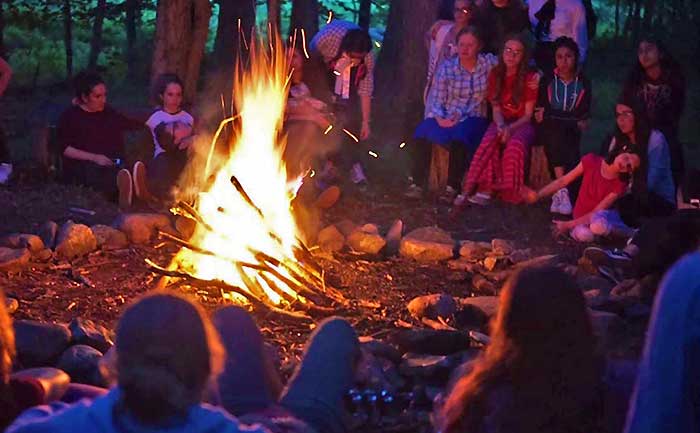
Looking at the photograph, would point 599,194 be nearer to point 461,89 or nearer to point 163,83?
point 461,89

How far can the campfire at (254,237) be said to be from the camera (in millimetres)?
6145

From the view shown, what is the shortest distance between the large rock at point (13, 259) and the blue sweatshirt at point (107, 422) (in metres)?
3.92

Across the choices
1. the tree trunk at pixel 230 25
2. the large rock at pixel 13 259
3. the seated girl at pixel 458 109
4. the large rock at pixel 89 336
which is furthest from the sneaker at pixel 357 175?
the large rock at pixel 89 336

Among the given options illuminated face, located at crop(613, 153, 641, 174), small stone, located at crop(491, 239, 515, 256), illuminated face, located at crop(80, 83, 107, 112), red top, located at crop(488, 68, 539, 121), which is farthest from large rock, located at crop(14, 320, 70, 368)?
red top, located at crop(488, 68, 539, 121)

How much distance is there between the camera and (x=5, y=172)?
29.1ft

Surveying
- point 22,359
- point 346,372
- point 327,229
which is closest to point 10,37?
point 327,229

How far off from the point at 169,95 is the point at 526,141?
276 cm

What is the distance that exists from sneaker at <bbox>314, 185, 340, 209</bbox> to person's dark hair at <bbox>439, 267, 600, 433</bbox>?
5027 mm

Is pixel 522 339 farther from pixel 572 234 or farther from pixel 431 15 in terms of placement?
pixel 431 15

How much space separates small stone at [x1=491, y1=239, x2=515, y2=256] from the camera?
7.23m

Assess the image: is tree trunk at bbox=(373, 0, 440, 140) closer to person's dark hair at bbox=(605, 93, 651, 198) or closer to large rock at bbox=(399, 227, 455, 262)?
person's dark hair at bbox=(605, 93, 651, 198)

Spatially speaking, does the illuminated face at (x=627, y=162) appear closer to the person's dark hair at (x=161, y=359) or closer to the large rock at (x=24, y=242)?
the large rock at (x=24, y=242)

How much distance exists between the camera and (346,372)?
402 centimetres

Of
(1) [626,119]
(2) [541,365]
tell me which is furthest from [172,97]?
(2) [541,365]
